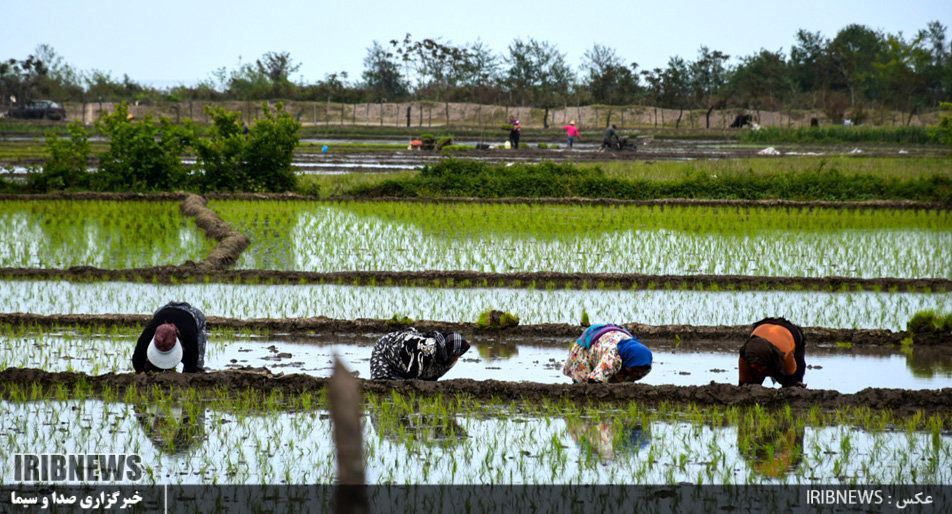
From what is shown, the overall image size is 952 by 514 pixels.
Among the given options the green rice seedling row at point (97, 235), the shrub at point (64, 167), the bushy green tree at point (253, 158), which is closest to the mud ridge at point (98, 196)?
the green rice seedling row at point (97, 235)

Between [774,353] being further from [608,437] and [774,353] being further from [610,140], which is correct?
[610,140]

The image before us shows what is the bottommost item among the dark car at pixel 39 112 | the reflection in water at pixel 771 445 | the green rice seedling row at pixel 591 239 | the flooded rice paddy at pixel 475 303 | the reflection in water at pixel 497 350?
the reflection in water at pixel 497 350

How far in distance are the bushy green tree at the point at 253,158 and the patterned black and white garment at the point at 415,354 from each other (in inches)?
474

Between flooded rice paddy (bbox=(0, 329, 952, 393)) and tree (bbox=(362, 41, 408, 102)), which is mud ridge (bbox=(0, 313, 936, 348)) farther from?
tree (bbox=(362, 41, 408, 102))

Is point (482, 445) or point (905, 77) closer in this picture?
point (482, 445)

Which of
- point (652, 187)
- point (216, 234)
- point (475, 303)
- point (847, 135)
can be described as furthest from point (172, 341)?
point (847, 135)

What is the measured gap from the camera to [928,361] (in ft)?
26.9

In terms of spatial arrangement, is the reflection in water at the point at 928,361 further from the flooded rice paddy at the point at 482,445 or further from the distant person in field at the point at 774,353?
the flooded rice paddy at the point at 482,445

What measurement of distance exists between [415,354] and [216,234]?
24.0ft

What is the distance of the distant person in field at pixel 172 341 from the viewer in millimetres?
6488

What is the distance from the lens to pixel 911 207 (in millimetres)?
16844

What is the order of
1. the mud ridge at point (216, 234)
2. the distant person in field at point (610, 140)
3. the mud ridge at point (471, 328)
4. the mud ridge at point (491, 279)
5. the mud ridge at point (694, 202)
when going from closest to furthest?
1. the mud ridge at point (471, 328)
2. the mud ridge at point (491, 279)
3. the mud ridge at point (216, 234)
4. the mud ridge at point (694, 202)
5. the distant person in field at point (610, 140)

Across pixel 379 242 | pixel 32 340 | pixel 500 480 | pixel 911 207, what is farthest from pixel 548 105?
pixel 500 480

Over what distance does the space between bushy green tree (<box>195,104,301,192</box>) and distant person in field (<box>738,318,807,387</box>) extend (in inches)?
508
